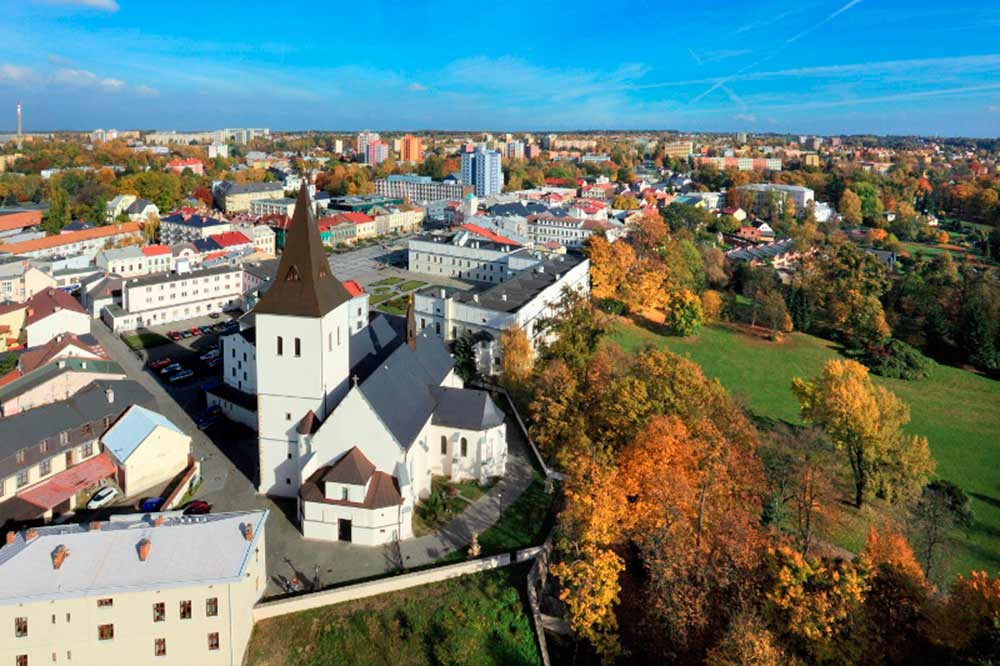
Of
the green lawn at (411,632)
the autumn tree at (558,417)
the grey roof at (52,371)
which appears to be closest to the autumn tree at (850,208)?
the autumn tree at (558,417)

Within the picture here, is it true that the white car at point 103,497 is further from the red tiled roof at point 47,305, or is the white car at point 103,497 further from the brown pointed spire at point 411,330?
the red tiled roof at point 47,305

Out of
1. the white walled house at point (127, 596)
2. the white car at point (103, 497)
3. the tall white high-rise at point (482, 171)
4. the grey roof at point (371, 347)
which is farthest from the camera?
the tall white high-rise at point (482, 171)

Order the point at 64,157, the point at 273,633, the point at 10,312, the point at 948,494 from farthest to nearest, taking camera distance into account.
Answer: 1. the point at 64,157
2. the point at 10,312
3. the point at 948,494
4. the point at 273,633

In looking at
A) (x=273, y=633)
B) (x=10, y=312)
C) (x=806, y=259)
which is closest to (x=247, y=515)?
(x=273, y=633)

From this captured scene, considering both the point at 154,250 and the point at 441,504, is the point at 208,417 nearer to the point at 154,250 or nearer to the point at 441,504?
the point at 441,504

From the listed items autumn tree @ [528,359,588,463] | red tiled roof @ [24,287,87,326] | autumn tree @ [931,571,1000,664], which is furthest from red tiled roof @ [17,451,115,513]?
autumn tree @ [931,571,1000,664]

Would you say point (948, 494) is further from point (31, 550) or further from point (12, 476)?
→ point (12, 476)
